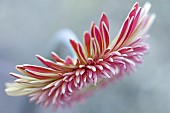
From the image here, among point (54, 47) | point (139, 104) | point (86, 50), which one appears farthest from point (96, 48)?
point (139, 104)

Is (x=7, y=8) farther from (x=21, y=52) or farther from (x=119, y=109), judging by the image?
(x=119, y=109)

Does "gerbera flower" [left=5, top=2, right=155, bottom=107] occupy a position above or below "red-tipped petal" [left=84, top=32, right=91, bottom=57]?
below

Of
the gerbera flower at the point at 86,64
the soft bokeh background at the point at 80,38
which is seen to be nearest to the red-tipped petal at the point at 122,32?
the gerbera flower at the point at 86,64

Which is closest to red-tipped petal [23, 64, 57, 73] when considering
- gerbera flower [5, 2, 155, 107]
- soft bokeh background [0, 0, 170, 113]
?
gerbera flower [5, 2, 155, 107]

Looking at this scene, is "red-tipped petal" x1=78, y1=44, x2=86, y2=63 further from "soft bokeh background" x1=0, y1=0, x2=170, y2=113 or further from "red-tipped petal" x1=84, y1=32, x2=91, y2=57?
"soft bokeh background" x1=0, y1=0, x2=170, y2=113

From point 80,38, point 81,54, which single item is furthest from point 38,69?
point 80,38

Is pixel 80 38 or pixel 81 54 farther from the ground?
pixel 80 38

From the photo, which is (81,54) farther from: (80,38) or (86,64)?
(80,38)

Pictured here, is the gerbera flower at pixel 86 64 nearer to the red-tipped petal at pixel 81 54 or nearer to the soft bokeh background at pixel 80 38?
the red-tipped petal at pixel 81 54
